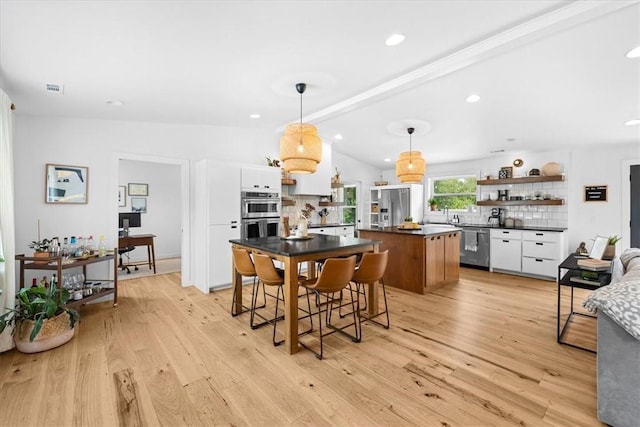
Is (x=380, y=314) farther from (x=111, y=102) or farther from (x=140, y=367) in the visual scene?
(x=111, y=102)

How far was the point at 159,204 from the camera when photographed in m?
7.22

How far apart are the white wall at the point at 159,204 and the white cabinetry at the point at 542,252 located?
292 inches

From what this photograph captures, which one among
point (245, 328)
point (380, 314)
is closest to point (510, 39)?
point (380, 314)

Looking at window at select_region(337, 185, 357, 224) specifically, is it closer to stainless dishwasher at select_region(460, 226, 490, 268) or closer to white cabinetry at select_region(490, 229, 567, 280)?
stainless dishwasher at select_region(460, 226, 490, 268)

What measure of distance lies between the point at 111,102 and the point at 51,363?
2720mm

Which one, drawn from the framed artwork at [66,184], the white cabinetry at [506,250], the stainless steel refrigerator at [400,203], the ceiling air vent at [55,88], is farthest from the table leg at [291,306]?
the stainless steel refrigerator at [400,203]

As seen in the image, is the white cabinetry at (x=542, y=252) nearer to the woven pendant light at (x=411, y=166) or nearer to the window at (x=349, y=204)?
the woven pendant light at (x=411, y=166)

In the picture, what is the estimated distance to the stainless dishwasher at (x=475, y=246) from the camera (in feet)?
19.2

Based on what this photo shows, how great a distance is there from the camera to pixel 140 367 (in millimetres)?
2381

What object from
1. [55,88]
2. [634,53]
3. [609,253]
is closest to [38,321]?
[55,88]

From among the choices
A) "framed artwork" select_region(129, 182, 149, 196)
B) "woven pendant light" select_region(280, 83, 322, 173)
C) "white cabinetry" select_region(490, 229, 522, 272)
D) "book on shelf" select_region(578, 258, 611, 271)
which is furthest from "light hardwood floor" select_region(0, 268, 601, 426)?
"framed artwork" select_region(129, 182, 149, 196)

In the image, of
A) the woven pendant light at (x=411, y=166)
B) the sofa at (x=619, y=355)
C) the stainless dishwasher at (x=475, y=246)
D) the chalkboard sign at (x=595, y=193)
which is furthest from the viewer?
the stainless dishwasher at (x=475, y=246)

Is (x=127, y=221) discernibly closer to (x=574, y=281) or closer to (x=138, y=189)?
(x=138, y=189)

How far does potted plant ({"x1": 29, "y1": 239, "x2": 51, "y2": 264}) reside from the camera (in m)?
3.22
